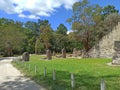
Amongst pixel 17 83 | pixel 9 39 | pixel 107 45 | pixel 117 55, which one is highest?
pixel 9 39

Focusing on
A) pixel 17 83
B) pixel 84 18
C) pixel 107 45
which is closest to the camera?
pixel 17 83

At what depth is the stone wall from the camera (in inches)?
1436

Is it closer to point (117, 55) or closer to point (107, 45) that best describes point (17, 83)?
point (117, 55)

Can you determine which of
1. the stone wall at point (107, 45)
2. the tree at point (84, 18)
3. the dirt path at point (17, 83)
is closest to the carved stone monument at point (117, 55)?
the dirt path at point (17, 83)

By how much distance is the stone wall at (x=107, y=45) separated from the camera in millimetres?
36481

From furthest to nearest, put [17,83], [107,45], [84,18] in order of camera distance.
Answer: [84,18], [107,45], [17,83]

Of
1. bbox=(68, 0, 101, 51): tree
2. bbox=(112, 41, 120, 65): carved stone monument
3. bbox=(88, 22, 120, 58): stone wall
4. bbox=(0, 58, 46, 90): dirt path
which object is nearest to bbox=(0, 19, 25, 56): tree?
bbox=(68, 0, 101, 51): tree

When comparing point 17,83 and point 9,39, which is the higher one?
point 9,39

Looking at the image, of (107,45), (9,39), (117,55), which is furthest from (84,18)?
(9,39)

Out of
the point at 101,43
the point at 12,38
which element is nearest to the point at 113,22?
the point at 101,43

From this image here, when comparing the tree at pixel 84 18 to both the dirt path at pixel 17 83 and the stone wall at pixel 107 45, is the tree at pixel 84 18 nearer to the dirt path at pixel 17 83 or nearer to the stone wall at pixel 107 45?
the stone wall at pixel 107 45

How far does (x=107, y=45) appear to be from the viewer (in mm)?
38125

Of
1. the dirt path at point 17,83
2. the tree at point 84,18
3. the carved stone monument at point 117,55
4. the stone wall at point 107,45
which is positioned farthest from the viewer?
the tree at point 84,18

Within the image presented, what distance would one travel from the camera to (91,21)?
50.7 metres
